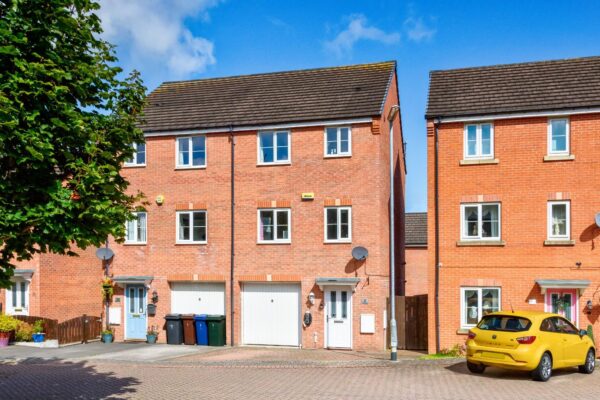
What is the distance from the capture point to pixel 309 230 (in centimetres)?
2292

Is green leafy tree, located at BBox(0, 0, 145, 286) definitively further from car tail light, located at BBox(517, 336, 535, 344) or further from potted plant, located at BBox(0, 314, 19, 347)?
potted plant, located at BBox(0, 314, 19, 347)

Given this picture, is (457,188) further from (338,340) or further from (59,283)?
(59,283)

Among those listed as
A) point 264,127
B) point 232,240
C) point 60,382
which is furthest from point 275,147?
point 60,382

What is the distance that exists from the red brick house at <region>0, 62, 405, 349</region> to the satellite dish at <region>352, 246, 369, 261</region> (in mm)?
288

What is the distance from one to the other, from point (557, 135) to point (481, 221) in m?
3.50

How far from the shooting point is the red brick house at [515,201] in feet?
65.7

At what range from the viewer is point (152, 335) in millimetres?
24031

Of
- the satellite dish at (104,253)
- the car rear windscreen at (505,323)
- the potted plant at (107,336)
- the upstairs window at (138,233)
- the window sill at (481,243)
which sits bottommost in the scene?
the potted plant at (107,336)

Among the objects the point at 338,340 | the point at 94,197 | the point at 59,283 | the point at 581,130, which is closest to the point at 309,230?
the point at 338,340

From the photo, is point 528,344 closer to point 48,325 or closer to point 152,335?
point 152,335

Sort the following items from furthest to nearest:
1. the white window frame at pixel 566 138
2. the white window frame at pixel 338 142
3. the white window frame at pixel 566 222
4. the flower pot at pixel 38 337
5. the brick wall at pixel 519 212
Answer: the flower pot at pixel 38 337
the white window frame at pixel 338 142
the white window frame at pixel 566 138
the white window frame at pixel 566 222
the brick wall at pixel 519 212

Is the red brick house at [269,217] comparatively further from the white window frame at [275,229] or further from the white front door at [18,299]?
the white front door at [18,299]

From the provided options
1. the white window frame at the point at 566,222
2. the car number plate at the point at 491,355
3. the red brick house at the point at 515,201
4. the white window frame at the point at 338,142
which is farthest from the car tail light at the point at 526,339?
the white window frame at the point at 338,142

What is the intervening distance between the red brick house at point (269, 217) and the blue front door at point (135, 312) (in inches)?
1.7
